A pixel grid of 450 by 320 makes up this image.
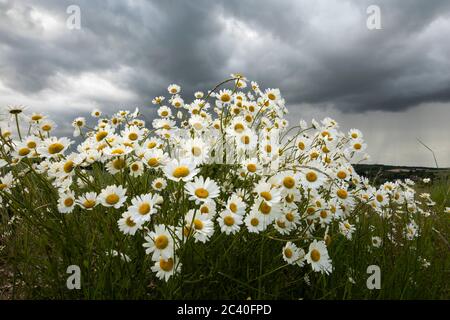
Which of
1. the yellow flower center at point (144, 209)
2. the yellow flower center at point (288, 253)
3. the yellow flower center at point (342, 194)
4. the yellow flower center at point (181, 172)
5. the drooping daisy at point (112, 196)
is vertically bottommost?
the yellow flower center at point (288, 253)

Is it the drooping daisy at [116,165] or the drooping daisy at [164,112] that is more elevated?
the drooping daisy at [164,112]

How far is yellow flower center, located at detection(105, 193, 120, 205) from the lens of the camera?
5.98ft

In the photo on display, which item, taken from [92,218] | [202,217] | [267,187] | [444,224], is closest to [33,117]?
[92,218]

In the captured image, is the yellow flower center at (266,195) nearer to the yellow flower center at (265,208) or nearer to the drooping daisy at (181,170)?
the yellow flower center at (265,208)

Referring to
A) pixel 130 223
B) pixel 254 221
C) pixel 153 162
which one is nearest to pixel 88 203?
pixel 130 223

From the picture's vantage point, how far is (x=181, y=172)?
1.74 m

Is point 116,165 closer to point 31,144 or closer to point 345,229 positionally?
point 31,144

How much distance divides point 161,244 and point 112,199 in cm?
36

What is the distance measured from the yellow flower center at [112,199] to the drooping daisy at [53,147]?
0.62 metres

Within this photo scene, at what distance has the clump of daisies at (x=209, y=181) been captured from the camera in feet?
5.87

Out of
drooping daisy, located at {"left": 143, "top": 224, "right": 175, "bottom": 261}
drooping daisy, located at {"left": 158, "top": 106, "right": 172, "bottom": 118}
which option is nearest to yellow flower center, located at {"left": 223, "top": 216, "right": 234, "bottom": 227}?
drooping daisy, located at {"left": 143, "top": 224, "right": 175, "bottom": 261}

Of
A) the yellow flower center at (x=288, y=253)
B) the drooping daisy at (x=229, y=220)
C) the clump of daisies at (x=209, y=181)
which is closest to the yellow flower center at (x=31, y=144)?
the clump of daisies at (x=209, y=181)
